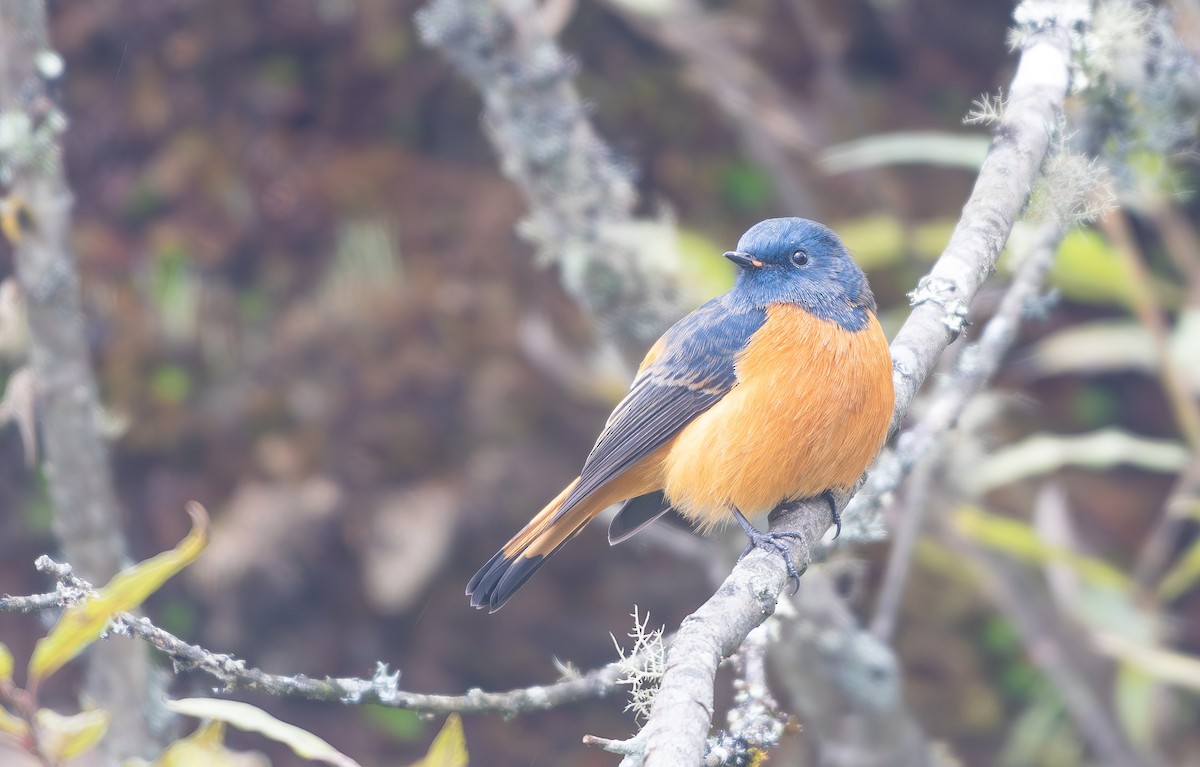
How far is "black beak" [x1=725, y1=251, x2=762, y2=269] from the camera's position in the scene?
312 centimetres

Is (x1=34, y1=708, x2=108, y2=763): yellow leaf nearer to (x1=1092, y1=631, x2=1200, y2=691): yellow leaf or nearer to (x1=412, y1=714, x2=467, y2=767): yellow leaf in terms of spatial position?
(x1=412, y1=714, x2=467, y2=767): yellow leaf

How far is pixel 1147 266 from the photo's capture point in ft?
19.1

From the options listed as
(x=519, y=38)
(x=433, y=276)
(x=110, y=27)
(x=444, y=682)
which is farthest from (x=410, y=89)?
(x=444, y=682)

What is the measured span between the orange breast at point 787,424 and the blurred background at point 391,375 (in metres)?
1.79

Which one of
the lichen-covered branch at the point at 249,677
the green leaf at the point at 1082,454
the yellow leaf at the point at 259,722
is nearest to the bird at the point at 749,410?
the lichen-covered branch at the point at 249,677

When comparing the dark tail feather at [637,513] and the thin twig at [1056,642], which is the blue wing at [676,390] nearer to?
the dark tail feather at [637,513]

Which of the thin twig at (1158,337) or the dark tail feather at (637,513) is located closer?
the dark tail feather at (637,513)

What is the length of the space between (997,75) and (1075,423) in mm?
1829

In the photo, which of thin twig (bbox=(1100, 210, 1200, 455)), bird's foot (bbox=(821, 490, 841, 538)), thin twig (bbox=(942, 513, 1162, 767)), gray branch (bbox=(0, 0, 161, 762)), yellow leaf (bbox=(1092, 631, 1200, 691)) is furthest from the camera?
thin twig (bbox=(1100, 210, 1200, 455))

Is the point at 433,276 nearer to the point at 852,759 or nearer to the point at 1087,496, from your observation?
the point at 852,759

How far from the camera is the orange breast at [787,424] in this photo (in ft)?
9.05

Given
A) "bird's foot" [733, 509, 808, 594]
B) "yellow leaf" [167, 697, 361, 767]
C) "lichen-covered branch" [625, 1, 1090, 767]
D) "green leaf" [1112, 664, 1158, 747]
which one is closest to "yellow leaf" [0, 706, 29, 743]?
"yellow leaf" [167, 697, 361, 767]

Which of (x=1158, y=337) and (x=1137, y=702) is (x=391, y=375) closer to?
(x=1158, y=337)

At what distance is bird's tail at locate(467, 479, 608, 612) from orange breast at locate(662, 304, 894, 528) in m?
0.30
